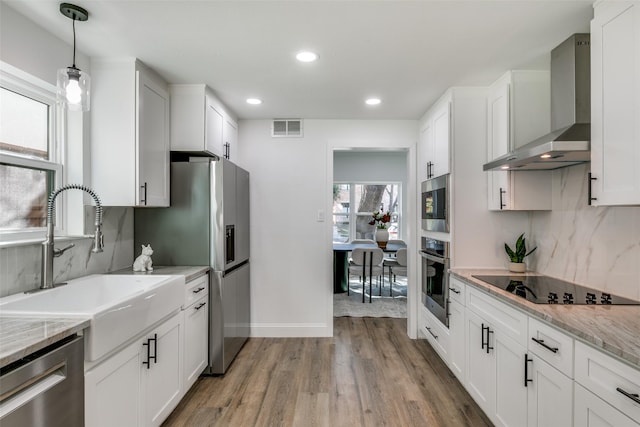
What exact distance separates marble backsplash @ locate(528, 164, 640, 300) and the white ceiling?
96cm

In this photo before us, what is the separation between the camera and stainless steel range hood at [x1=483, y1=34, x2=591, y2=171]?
70.6 inches

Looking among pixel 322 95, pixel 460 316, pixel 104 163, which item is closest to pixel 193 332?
pixel 104 163

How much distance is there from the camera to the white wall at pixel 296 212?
3822 mm

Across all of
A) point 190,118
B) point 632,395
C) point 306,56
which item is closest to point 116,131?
point 190,118

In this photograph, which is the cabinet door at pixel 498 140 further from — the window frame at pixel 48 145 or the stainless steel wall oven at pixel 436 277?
the window frame at pixel 48 145

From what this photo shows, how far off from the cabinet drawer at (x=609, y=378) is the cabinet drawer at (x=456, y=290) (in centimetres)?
117

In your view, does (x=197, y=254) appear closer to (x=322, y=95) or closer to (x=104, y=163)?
(x=104, y=163)

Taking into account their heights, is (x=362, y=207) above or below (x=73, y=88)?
below

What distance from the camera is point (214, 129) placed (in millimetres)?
3031

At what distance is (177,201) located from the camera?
282 centimetres

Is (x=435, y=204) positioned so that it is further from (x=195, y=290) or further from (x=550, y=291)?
(x=195, y=290)

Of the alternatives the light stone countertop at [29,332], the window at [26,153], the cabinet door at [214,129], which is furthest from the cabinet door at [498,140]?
the window at [26,153]

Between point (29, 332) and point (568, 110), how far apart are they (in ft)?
9.39

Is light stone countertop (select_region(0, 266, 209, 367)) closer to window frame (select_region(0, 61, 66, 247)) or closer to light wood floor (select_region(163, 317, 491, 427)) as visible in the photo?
window frame (select_region(0, 61, 66, 247))
